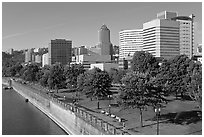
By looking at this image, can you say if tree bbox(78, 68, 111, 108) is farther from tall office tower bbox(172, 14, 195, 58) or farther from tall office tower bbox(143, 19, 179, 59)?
tall office tower bbox(172, 14, 195, 58)

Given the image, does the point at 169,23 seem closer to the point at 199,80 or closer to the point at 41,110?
the point at 41,110

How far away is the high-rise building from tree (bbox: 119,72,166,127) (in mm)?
135834

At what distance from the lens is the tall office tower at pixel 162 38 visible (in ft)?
539

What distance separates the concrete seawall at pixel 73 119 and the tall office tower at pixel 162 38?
116 meters

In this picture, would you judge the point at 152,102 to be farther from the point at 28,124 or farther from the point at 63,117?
the point at 28,124

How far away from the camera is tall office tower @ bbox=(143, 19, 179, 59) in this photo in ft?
539

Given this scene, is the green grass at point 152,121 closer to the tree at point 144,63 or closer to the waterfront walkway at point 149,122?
the waterfront walkway at point 149,122

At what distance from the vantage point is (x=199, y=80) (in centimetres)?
2781

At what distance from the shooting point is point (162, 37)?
16450 cm

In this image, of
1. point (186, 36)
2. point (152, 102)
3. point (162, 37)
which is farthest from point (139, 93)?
point (186, 36)

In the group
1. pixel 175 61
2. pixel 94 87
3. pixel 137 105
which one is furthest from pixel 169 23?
pixel 137 105

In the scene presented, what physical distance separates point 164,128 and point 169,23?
147m

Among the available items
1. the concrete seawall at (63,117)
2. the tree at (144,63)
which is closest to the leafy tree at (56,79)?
the concrete seawall at (63,117)

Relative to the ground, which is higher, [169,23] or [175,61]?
[169,23]
